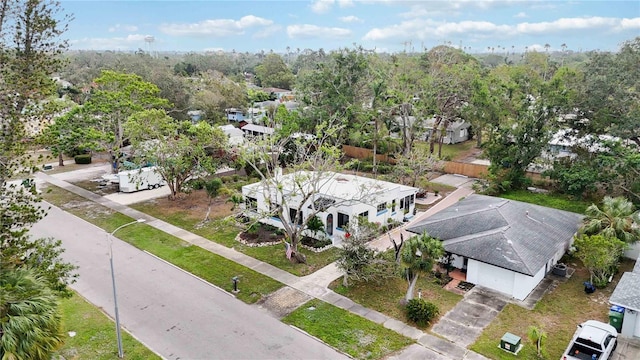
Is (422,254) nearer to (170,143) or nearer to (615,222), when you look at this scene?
(615,222)

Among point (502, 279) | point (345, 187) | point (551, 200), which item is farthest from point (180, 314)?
point (551, 200)

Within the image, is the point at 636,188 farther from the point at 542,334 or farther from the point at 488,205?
the point at 542,334

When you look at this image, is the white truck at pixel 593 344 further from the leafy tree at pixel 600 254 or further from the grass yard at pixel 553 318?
the leafy tree at pixel 600 254

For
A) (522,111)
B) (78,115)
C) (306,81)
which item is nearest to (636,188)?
(522,111)

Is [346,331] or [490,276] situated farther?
[490,276]

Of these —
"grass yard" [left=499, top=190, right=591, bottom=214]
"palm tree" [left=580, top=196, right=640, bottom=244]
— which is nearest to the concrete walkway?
"grass yard" [left=499, top=190, right=591, bottom=214]

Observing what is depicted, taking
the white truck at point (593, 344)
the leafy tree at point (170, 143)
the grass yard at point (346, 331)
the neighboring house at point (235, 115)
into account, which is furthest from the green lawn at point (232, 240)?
the neighboring house at point (235, 115)
